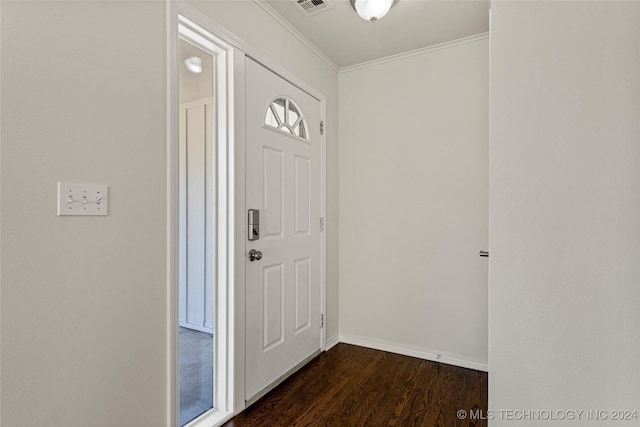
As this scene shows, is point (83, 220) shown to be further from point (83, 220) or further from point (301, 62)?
point (301, 62)

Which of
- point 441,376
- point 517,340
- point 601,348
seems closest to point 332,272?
point 441,376

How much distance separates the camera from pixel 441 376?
224 centimetres

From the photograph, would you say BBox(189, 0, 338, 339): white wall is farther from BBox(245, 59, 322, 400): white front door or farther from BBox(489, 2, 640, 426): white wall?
BBox(489, 2, 640, 426): white wall

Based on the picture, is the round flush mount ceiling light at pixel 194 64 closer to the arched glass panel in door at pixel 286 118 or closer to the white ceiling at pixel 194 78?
the white ceiling at pixel 194 78

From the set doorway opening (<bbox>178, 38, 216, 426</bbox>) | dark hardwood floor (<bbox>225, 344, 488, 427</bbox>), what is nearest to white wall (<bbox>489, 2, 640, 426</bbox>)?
dark hardwood floor (<bbox>225, 344, 488, 427</bbox>)

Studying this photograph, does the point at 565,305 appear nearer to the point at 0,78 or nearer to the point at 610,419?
the point at 610,419

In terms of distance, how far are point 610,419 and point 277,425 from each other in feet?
4.64

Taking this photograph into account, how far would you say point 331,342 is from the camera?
108 inches

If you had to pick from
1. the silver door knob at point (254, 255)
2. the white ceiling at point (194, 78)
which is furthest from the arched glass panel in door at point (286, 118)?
the silver door knob at point (254, 255)

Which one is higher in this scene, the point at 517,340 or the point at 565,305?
the point at 565,305

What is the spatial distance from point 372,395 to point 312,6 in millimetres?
2395

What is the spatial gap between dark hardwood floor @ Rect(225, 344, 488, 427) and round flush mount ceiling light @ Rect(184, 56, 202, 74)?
7.94ft

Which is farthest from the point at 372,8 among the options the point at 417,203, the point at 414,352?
the point at 414,352

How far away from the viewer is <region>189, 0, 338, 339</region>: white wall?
1.73m
